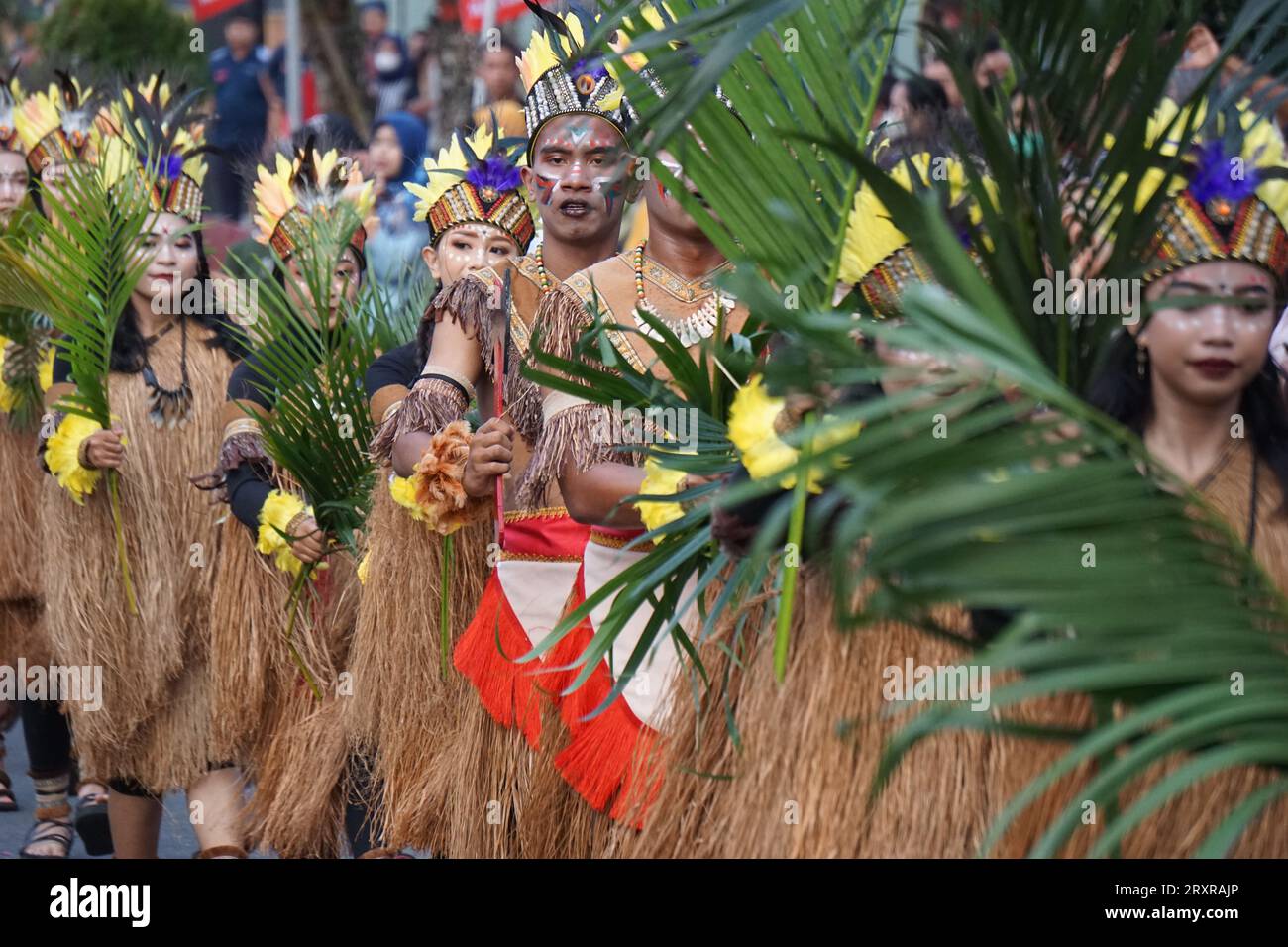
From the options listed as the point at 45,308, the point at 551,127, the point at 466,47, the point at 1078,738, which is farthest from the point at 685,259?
the point at 466,47

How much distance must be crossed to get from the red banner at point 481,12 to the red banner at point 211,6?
2190 mm

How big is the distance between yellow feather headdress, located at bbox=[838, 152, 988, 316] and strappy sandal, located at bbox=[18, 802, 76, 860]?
4.32 meters

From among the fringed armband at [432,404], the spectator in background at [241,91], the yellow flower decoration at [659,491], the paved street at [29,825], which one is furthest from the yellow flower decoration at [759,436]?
the spectator in background at [241,91]

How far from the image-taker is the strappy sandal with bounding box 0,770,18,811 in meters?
7.10

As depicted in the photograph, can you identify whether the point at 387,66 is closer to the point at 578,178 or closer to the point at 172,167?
the point at 172,167

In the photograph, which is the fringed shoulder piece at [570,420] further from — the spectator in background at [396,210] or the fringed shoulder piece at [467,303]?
the spectator in background at [396,210]

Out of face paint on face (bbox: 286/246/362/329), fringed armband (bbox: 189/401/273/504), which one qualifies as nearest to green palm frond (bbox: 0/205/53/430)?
face paint on face (bbox: 286/246/362/329)

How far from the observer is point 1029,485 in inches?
75.7

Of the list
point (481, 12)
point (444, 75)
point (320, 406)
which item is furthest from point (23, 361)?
point (444, 75)

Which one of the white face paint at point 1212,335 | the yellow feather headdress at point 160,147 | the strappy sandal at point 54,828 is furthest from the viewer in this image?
the strappy sandal at point 54,828

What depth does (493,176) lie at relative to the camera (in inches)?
206

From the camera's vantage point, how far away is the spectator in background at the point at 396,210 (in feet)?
20.3
